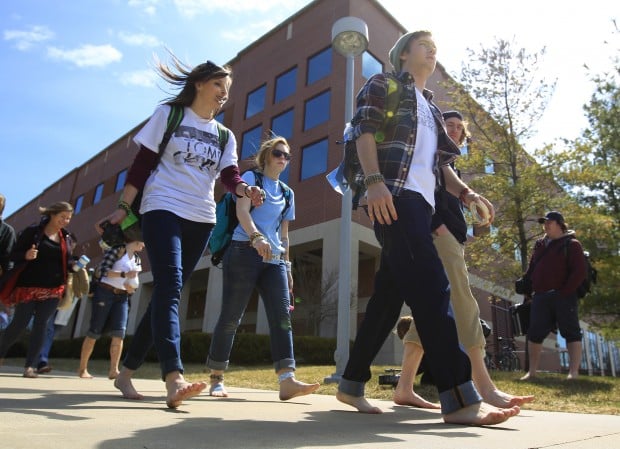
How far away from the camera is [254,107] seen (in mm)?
25484

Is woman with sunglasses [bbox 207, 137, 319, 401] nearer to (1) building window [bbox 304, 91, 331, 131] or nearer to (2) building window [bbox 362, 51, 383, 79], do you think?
(1) building window [bbox 304, 91, 331, 131]

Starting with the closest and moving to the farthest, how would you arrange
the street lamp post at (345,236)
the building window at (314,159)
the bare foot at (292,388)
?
the bare foot at (292,388) < the street lamp post at (345,236) < the building window at (314,159)

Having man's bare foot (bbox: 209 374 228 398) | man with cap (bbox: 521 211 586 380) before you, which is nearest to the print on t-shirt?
man's bare foot (bbox: 209 374 228 398)

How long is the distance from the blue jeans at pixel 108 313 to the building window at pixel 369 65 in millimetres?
17016

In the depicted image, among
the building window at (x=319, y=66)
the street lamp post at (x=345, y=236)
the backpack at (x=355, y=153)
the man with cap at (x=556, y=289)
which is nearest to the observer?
the backpack at (x=355, y=153)

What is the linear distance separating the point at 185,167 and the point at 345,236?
4.97 m

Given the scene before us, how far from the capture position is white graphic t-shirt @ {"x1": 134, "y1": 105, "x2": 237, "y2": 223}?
2910 mm

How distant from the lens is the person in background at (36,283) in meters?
5.20

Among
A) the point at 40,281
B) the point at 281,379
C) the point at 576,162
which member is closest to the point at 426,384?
the point at 281,379

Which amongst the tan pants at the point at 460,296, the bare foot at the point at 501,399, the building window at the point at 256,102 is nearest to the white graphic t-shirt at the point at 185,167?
the tan pants at the point at 460,296

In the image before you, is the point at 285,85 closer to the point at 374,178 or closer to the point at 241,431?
the point at 374,178

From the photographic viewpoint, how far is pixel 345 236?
778cm

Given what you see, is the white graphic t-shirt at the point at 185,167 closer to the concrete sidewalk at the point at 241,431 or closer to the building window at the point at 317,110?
the concrete sidewalk at the point at 241,431

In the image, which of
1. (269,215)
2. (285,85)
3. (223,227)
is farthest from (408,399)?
(285,85)
